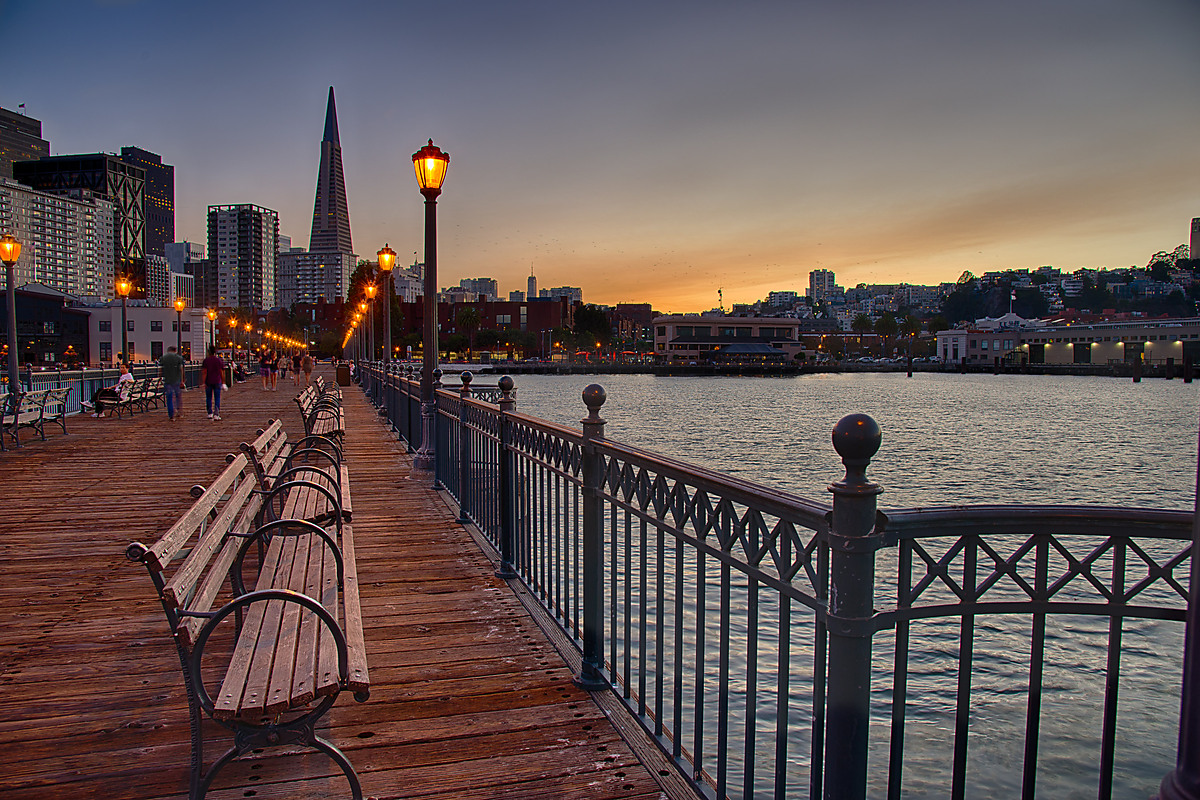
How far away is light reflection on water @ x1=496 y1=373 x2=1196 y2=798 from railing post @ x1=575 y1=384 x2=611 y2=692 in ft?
5.25

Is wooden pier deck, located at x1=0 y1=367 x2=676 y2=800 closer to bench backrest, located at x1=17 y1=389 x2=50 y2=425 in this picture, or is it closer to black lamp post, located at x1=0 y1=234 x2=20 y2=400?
bench backrest, located at x1=17 y1=389 x2=50 y2=425

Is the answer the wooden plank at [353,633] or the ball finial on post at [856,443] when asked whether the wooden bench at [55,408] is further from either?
the ball finial on post at [856,443]

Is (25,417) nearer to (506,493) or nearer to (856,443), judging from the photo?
(506,493)

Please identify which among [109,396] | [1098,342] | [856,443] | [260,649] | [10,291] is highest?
[1098,342]

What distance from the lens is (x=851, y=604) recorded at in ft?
7.12

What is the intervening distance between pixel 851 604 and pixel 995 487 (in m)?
32.7

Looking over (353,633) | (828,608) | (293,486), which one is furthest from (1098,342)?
(828,608)

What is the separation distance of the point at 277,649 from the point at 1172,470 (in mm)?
44068

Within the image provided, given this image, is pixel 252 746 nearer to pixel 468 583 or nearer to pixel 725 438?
pixel 468 583

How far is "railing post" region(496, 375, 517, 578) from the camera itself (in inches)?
249

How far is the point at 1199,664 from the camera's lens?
1.36 meters

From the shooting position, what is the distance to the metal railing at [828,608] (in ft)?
7.11

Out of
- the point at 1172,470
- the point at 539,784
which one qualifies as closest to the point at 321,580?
the point at 539,784

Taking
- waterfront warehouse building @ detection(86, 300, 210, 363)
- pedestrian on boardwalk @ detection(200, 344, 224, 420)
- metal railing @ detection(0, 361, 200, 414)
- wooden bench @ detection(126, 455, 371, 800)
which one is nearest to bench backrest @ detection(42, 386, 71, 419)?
metal railing @ detection(0, 361, 200, 414)
